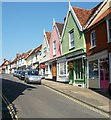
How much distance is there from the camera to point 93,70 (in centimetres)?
2383

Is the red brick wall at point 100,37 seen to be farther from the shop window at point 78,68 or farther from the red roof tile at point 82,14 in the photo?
the red roof tile at point 82,14

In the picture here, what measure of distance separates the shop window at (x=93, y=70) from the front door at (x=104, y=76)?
93 centimetres

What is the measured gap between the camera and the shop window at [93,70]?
23.2 metres

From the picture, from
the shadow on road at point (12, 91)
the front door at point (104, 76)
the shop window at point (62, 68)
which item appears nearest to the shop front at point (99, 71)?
the front door at point (104, 76)

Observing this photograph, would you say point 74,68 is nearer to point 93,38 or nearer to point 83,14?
point 93,38

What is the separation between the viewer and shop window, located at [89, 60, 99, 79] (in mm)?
23250

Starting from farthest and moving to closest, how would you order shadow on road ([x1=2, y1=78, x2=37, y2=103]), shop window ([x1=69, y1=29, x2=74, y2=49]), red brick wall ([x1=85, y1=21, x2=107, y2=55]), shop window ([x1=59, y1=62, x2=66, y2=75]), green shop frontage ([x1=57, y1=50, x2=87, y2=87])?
shop window ([x1=59, y1=62, x2=66, y2=75]), shop window ([x1=69, y1=29, x2=74, y2=49]), green shop frontage ([x1=57, y1=50, x2=87, y2=87]), red brick wall ([x1=85, y1=21, x2=107, y2=55]), shadow on road ([x1=2, y1=78, x2=37, y2=103])

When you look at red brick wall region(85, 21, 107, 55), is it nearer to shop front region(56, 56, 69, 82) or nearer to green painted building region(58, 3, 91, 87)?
green painted building region(58, 3, 91, 87)

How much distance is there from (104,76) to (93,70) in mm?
2156

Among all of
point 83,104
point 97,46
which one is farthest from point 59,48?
point 83,104

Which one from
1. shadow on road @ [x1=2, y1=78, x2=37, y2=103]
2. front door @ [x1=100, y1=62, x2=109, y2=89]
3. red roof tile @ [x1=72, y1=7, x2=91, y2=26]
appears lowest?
shadow on road @ [x1=2, y1=78, x2=37, y2=103]

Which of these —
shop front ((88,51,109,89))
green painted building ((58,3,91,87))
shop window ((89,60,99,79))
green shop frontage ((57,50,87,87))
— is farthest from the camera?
green painted building ((58,3,91,87))

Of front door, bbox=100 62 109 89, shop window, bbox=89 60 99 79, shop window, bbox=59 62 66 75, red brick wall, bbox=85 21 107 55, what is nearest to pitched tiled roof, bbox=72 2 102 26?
red brick wall, bbox=85 21 107 55

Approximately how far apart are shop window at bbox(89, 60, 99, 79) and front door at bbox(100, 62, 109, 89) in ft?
3.06
